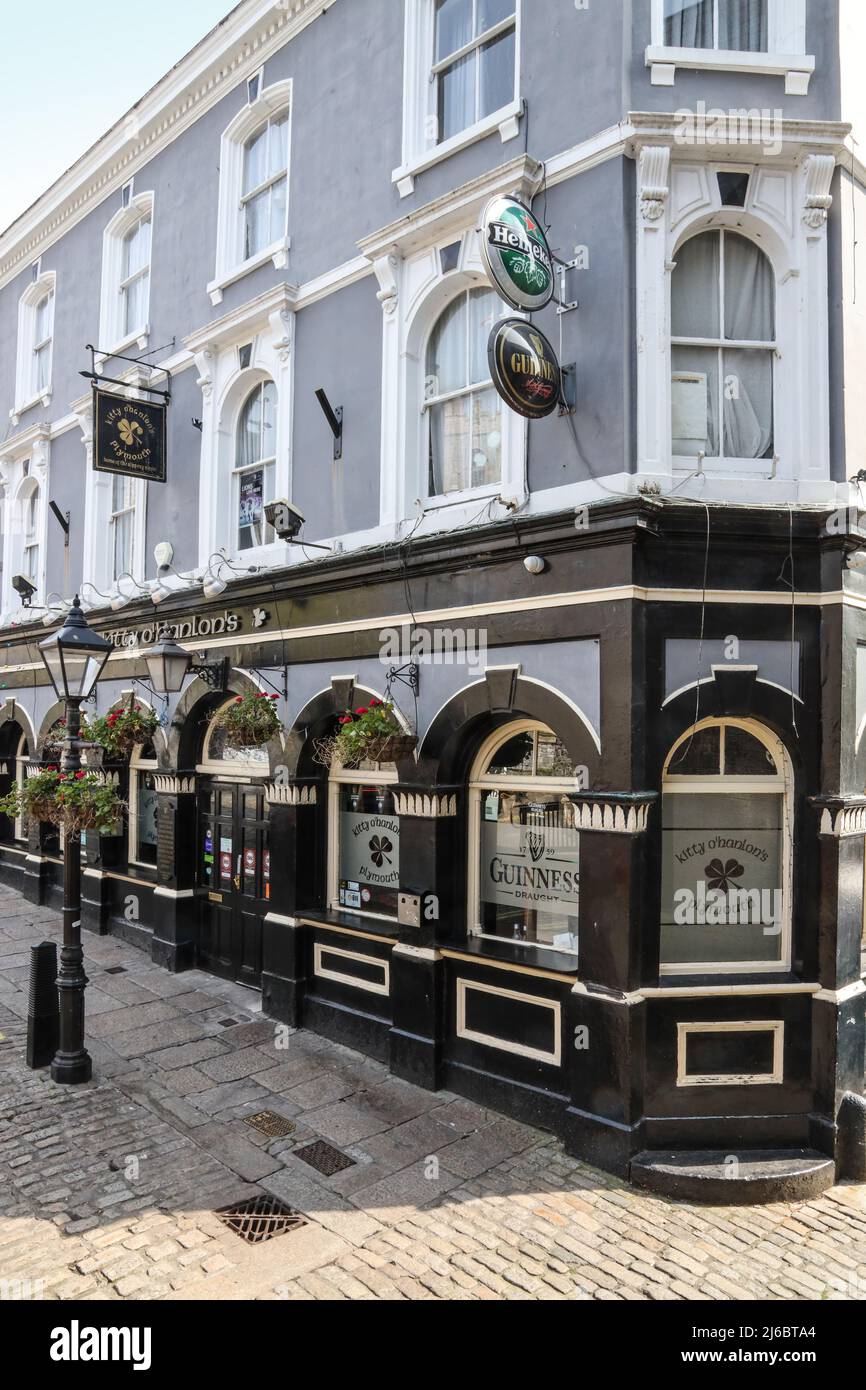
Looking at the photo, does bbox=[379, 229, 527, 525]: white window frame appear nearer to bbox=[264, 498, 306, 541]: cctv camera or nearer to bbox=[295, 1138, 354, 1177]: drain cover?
bbox=[264, 498, 306, 541]: cctv camera

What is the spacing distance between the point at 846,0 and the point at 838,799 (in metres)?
6.96

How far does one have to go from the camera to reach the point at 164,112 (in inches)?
509

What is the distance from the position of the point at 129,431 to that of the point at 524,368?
7357mm

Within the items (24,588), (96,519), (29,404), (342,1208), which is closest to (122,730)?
(96,519)

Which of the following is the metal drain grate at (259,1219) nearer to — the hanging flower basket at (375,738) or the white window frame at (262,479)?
the hanging flower basket at (375,738)

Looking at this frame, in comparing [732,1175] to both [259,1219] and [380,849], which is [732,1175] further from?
[380,849]

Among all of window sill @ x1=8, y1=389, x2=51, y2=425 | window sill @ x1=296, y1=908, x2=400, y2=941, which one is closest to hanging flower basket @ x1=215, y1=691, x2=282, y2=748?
window sill @ x1=296, y1=908, x2=400, y2=941

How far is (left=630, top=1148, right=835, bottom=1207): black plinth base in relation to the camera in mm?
6496

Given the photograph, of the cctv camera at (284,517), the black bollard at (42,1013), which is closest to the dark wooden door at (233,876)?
the black bollard at (42,1013)

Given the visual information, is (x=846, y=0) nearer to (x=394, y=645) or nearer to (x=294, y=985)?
(x=394, y=645)

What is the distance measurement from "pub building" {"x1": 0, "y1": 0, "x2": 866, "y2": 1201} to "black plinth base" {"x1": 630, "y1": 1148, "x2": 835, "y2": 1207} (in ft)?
0.12

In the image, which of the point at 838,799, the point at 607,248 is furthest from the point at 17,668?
the point at 838,799

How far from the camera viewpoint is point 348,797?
10.0 metres

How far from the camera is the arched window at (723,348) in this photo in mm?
7637
